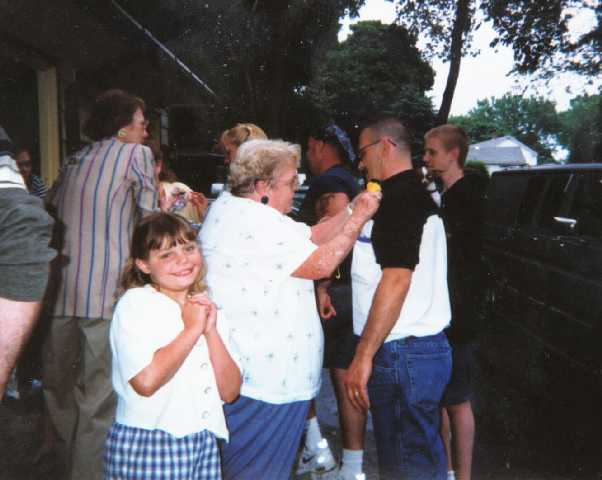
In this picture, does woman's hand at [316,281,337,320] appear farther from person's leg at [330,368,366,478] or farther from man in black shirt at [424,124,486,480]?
man in black shirt at [424,124,486,480]

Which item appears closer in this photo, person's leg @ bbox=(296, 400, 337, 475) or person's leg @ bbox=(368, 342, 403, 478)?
person's leg @ bbox=(368, 342, 403, 478)

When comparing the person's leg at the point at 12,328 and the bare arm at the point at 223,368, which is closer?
the person's leg at the point at 12,328

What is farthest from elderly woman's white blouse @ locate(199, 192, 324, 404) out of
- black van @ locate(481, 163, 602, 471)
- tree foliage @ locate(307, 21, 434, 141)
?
tree foliage @ locate(307, 21, 434, 141)

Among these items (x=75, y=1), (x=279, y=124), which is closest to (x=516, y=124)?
Answer: (x=279, y=124)

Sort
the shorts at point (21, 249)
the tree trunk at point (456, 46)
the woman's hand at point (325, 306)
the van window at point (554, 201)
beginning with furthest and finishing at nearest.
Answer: the tree trunk at point (456, 46)
the van window at point (554, 201)
the woman's hand at point (325, 306)
the shorts at point (21, 249)

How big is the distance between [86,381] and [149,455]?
1234 millimetres

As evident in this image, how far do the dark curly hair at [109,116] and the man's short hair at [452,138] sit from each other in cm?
175

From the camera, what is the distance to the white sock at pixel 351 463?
10.3ft

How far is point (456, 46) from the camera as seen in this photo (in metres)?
13.0

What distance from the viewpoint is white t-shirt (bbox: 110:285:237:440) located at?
5.90 ft

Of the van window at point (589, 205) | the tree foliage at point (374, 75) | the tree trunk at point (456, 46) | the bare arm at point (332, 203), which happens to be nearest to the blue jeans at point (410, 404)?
the bare arm at point (332, 203)

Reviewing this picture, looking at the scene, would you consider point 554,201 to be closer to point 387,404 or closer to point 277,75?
point 387,404

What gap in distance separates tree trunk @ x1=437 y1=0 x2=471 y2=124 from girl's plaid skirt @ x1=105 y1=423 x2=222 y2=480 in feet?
38.7

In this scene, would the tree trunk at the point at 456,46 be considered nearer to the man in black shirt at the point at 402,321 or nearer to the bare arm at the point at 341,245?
the man in black shirt at the point at 402,321
